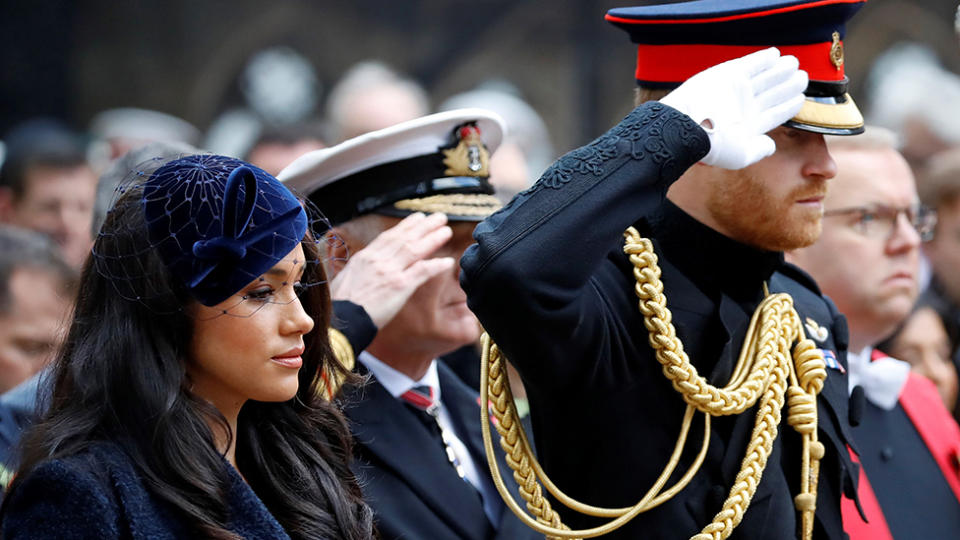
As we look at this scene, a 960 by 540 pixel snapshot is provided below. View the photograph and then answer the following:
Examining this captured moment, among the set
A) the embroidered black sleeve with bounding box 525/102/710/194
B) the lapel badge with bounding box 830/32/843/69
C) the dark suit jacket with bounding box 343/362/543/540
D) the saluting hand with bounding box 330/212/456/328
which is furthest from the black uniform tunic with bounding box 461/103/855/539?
the saluting hand with bounding box 330/212/456/328

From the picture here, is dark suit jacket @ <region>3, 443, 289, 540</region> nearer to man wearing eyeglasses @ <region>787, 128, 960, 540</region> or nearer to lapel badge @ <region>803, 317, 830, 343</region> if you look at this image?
lapel badge @ <region>803, 317, 830, 343</region>

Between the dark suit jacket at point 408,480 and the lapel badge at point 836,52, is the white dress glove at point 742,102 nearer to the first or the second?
the lapel badge at point 836,52

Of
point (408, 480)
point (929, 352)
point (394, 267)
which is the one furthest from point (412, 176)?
point (929, 352)

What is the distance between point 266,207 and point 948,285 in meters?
3.59

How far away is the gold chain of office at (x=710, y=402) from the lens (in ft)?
8.81

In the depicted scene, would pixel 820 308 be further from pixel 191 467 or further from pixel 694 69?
pixel 191 467

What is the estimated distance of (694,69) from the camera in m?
2.90

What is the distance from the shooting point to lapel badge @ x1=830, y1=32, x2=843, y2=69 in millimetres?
2979

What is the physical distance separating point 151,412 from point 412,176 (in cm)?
165

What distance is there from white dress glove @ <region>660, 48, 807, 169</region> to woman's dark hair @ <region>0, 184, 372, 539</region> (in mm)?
1047

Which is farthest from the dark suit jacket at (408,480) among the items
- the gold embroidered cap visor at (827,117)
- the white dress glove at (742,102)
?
the gold embroidered cap visor at (827,117)

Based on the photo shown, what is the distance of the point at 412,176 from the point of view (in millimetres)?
3854

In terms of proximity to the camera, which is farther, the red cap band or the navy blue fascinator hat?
the red cap band

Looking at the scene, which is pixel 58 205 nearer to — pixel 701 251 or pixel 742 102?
pixel 701 251
